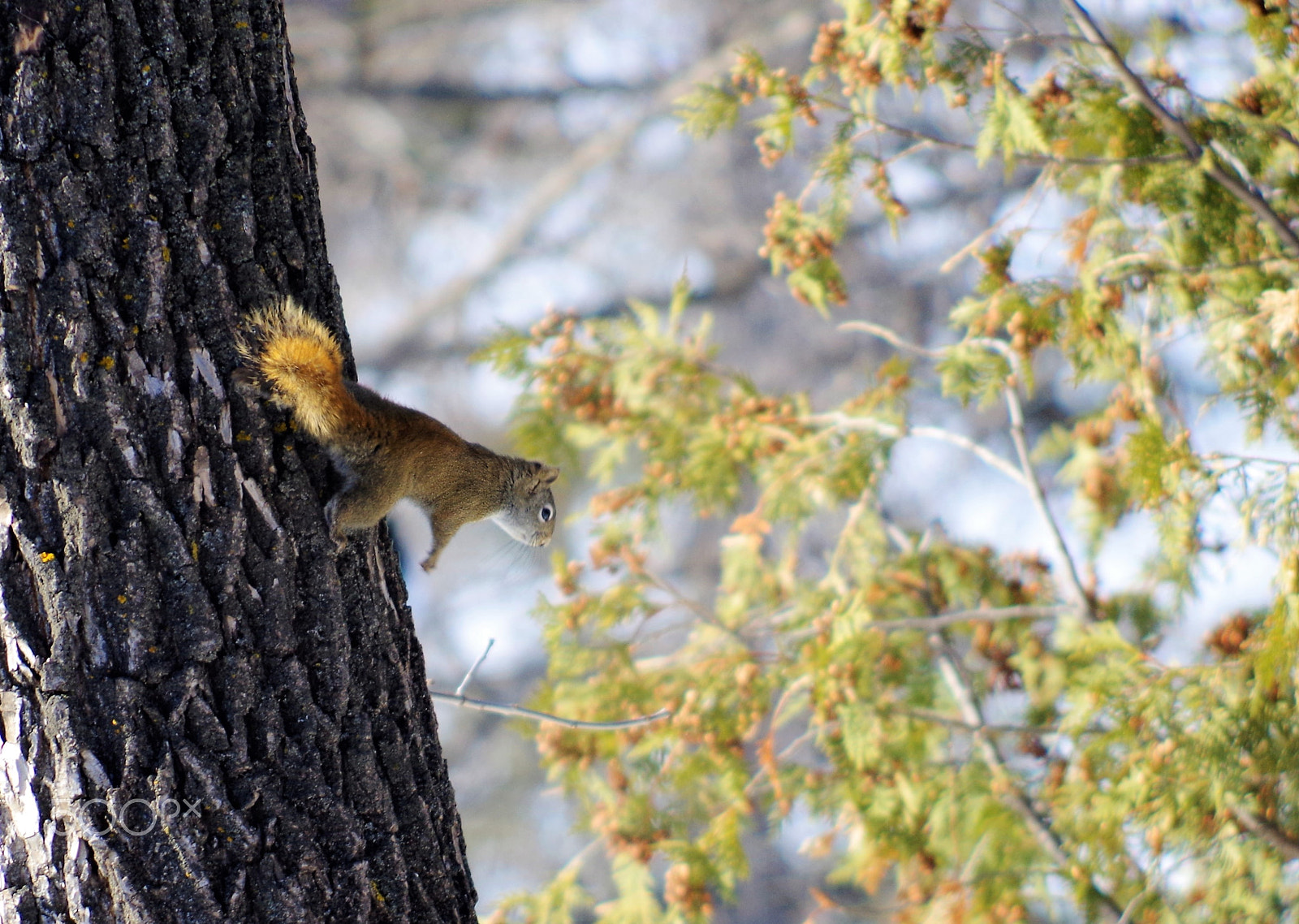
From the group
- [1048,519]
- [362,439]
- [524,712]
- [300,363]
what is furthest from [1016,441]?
[300,363]

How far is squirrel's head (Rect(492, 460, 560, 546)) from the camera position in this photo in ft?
6.49

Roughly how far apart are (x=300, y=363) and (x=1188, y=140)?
141 cm

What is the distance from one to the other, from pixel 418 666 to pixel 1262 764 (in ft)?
4.36

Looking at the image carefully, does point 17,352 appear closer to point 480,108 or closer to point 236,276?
point 236,276

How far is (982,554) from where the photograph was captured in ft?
8.85

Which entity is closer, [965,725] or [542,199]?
[965,725]

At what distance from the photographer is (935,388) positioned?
8.30ft

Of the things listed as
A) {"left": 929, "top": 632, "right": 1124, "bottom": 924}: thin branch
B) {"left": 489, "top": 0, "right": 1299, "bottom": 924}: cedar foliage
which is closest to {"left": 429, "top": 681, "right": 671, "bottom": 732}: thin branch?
{"left": 489, "top": 0, "right": 1299, "bottom": 924}: cedar foliage

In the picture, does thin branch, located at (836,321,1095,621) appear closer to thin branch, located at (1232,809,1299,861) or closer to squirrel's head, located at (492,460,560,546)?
thin branch, located at (1232,809,1299,861)

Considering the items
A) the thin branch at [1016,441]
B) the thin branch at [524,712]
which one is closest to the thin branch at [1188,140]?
the thin branch at [1016,441]

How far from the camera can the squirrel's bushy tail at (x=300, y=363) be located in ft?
3.60

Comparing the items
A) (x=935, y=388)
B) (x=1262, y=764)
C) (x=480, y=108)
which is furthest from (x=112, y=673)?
(x=480, y=108)

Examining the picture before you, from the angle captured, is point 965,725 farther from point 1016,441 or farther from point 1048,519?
point 1016,441

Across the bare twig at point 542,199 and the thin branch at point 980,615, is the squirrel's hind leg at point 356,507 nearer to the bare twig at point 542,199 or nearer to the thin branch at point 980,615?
the thin branch at point 980,615
